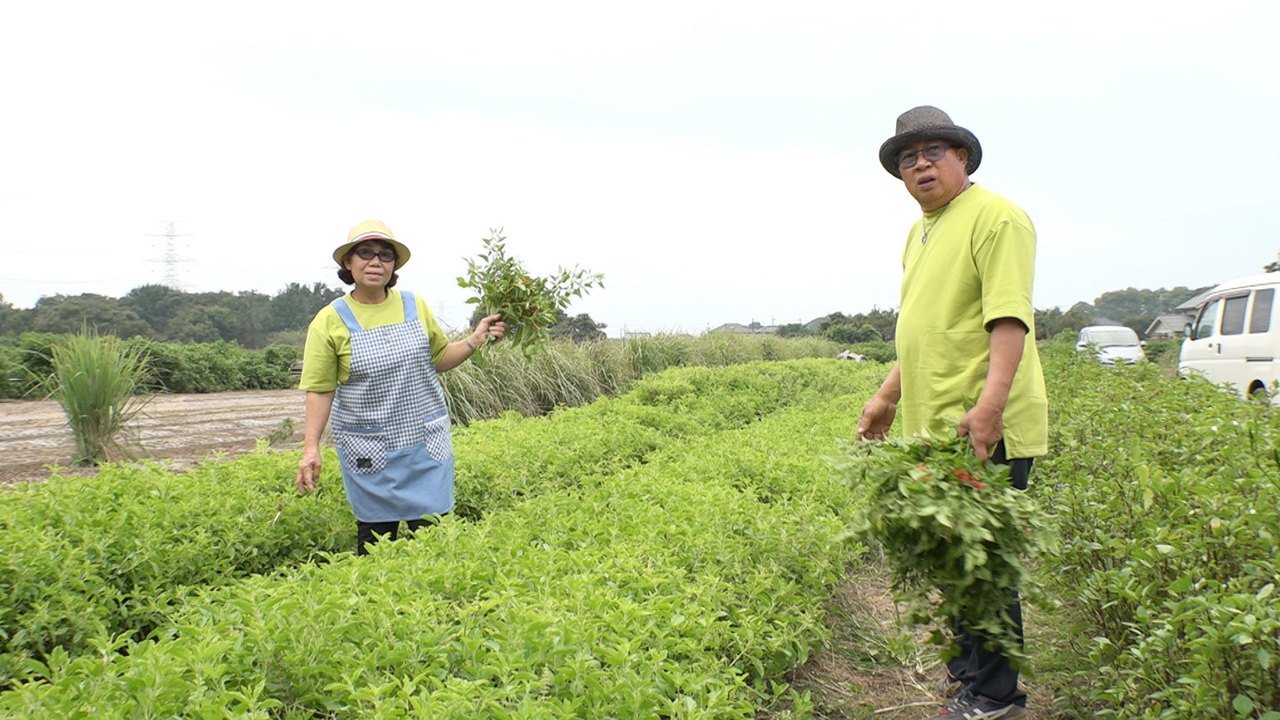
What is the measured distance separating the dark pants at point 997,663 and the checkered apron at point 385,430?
244cm

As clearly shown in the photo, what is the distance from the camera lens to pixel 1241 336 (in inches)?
446

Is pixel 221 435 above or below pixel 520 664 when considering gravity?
below

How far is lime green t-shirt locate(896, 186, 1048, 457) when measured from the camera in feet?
9.00

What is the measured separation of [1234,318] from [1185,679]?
11845 millimetres

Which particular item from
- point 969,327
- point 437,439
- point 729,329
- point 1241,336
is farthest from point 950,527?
point 729,329

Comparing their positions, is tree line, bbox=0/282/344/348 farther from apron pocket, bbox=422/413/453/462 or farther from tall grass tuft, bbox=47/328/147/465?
apron pocket, bbox=422/413/453/462

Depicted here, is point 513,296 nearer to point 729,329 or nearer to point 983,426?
point 983,426

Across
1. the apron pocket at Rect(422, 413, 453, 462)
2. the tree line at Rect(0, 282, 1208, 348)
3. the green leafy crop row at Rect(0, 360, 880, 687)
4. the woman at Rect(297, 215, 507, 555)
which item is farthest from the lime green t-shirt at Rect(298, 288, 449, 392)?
the tree line at Rect(0, 282, 1208, 348)

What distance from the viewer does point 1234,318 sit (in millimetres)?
11641

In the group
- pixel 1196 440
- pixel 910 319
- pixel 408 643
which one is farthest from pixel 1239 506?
pixel 408 643

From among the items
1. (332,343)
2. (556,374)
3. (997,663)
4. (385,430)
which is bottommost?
(997,663)

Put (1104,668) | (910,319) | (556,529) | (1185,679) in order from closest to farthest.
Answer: (1185,679), (1104,668), (910,319), (556,529)

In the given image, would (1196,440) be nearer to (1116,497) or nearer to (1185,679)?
(1116,497)

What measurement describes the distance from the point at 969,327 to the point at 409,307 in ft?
8.66
